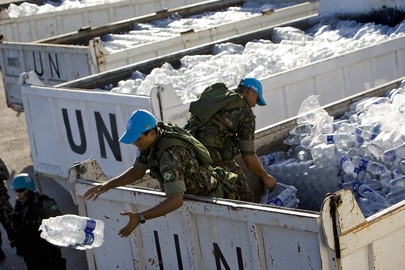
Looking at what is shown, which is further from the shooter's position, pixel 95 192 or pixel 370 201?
pixel 370 201

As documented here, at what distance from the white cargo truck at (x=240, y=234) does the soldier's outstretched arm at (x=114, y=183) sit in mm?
45

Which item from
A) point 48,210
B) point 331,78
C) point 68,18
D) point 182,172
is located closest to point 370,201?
point 182,172

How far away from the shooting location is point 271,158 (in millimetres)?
6465

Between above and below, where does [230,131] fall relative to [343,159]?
above

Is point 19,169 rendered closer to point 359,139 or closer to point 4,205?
point 4,205

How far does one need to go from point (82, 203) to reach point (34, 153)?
3.80 metres

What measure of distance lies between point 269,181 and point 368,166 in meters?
0.74

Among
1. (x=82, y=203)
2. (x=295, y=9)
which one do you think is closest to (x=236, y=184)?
(x=82, y=203)

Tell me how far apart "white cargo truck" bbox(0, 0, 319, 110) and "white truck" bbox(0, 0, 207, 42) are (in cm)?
158

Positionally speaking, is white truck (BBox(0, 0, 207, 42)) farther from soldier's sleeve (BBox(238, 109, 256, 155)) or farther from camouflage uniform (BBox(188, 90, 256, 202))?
soldier's sleeve (BBox(238, 109, 256, 155))

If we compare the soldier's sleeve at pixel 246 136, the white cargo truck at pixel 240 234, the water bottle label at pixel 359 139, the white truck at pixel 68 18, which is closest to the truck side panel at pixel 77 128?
the soldier's sleeve at pixel 246 136

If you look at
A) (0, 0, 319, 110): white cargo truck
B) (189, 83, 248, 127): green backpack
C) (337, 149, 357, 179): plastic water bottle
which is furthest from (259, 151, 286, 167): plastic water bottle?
(0, 0, 319, 110): white cargo truck

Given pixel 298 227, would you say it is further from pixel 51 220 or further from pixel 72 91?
pixel 72 91

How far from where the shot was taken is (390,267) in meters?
4.46
